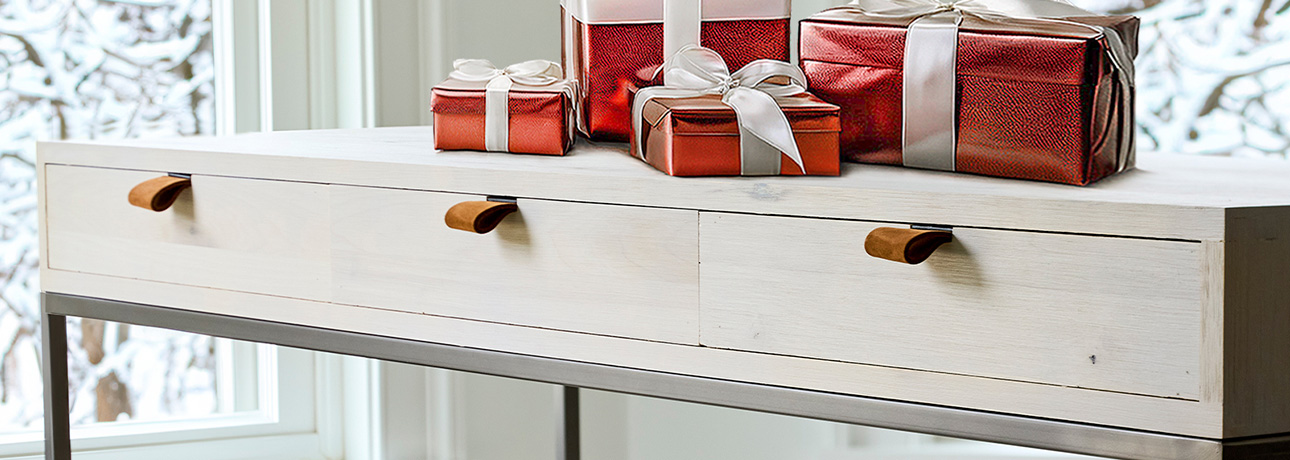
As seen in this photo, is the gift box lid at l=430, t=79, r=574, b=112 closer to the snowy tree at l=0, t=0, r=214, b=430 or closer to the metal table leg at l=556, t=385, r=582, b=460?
the metal table leg at l=556, t=385, r=582, b=460

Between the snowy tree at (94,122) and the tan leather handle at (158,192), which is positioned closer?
the tan leather handle at (158,192)

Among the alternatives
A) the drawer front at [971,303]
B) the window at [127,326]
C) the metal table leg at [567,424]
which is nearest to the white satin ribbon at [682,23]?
the drawer front at [971,303]

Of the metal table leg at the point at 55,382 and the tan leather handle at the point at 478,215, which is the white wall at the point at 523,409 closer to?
the metal table leg at the point at 55,382

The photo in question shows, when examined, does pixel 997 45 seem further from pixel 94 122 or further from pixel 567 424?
pixel 94 122

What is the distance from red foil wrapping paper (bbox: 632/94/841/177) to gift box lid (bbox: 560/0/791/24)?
17cm

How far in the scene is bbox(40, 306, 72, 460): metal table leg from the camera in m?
0.86

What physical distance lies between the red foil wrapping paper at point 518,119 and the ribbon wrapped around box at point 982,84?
6.6 inches

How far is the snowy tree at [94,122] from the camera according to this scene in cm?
126

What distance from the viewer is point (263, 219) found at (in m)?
0.75

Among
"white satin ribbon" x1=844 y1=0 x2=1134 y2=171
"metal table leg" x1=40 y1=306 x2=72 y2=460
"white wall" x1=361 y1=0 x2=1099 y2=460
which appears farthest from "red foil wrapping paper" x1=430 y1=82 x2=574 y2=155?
"white wall" x1=361 y1=0 x2=1099 y2=460

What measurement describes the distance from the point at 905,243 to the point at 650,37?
0.31m

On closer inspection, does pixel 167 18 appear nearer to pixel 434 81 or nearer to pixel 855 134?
pixel 434 81

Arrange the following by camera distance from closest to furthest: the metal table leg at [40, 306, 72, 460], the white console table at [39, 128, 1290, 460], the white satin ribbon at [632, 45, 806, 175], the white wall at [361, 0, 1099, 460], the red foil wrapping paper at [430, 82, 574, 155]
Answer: the white console table at [39, 128, 1290, 460] < the white satin ribbon at [632, 45, 806, 175] < the red foil wrapping paper at [430, 82, 574, 155] < the metal table leg at [40, 306, 72, 460] < the white wall at [361, 0, 1099, 460]

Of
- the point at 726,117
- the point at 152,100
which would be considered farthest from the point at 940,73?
the point at 152,100
